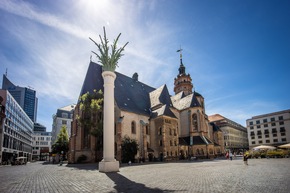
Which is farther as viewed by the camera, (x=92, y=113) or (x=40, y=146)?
(x=40, y=146)

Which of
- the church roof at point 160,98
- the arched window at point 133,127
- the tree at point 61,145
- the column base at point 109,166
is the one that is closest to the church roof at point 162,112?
the church roof at point 160,98

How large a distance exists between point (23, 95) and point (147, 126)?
159770mm

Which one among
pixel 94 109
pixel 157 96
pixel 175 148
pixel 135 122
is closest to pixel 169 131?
pixel 175 148

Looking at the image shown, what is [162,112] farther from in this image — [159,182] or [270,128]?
[270,128]

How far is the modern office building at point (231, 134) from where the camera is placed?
9025 cm

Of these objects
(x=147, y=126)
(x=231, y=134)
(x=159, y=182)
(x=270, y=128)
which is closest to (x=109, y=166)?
(x=159, y=182)

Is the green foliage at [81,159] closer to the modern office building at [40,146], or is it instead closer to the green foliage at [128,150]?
the green foliage at [128,150]

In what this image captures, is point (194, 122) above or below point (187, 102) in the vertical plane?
below

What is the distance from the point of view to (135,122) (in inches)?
1537

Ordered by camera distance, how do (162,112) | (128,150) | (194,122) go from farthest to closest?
(194,122) → (162,112) → (128,150)

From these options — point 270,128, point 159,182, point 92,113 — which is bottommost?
point 159,182

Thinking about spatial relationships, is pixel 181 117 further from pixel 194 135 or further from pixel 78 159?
pixel 78 159

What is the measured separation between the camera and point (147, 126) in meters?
41.9

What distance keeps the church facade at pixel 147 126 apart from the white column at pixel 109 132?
1464 centimetres
